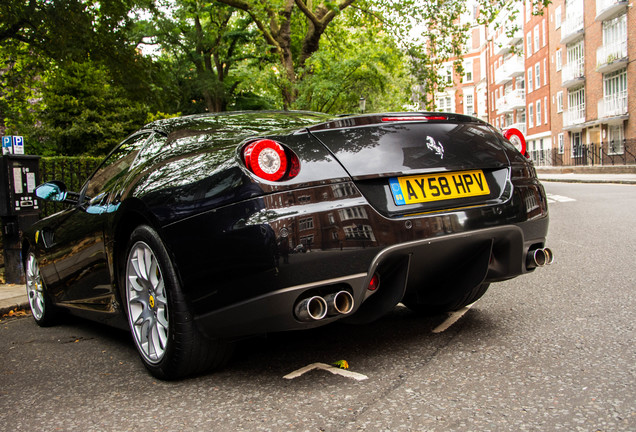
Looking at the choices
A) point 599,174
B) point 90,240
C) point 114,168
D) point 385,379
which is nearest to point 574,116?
point 599,174

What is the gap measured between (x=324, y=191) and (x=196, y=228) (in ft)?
2.08

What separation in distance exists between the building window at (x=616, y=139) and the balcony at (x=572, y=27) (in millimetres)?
7297

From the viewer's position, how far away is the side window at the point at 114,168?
3.85 m

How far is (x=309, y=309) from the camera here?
105 inches

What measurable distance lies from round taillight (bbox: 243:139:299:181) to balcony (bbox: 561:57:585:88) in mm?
44405

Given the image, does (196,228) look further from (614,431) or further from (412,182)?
(614,431)

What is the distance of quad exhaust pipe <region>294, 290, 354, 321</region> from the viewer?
2.67m

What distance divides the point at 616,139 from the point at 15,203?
125 ft

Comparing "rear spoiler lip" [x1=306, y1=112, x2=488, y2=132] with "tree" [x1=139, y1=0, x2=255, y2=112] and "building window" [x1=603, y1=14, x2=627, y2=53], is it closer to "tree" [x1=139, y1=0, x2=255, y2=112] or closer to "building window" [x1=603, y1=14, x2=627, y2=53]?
"tree" [x1=139, y1=0, x2=255, y2=112]

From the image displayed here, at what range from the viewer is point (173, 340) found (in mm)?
2980

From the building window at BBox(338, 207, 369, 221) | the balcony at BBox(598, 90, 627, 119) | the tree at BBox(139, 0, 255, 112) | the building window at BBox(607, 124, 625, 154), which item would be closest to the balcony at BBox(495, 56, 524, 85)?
the balcony at BBox(598, 90, 627, 119)

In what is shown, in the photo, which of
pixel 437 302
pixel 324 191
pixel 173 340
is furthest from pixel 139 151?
pixel 437 302

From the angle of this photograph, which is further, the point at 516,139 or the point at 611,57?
the point at 611,57

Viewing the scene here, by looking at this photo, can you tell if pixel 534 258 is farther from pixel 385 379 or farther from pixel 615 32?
pixel 615 32
